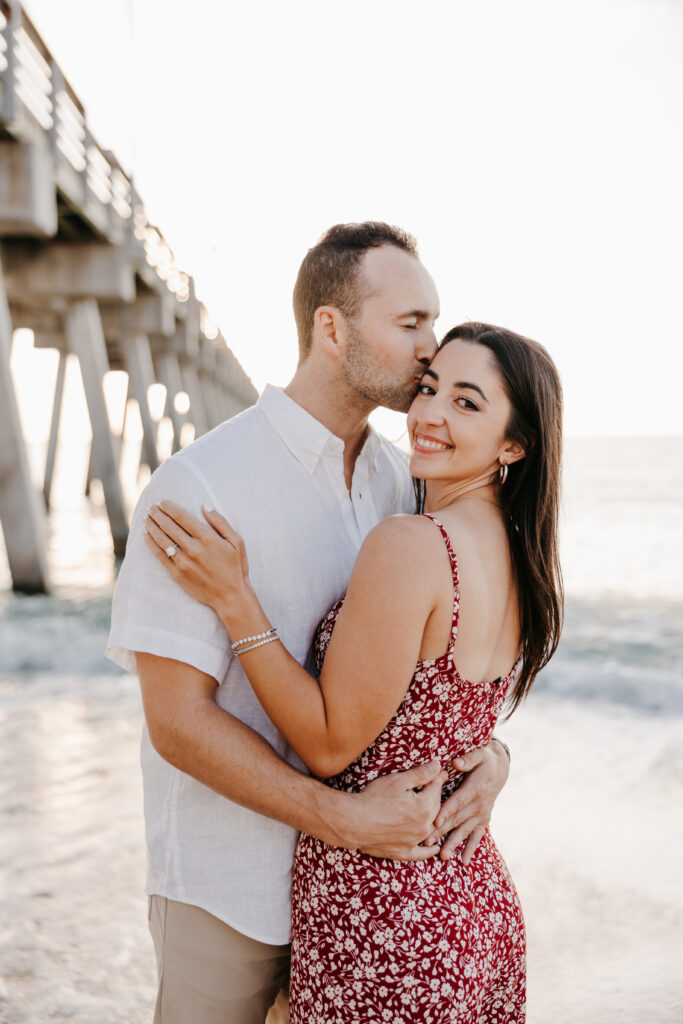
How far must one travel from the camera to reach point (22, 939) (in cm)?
362

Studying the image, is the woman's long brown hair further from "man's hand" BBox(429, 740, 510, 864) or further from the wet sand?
the wet sand

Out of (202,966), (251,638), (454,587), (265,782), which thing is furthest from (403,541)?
(202,966)

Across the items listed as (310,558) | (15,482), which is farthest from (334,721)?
(15,482)

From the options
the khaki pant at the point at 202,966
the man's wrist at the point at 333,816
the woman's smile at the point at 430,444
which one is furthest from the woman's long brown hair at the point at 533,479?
the khaki pant at the point at 202,966

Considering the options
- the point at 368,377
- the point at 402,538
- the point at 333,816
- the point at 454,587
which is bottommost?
the point at 333,816

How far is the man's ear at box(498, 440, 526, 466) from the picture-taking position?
6.92ft

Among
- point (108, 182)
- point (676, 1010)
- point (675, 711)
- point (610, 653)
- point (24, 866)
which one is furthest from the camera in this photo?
point (108, 182)

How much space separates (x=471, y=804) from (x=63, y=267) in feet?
41.0

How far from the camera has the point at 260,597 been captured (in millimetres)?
2064

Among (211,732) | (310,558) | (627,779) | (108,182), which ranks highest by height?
(108,182)

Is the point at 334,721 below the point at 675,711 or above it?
above

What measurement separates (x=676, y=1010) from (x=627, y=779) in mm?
2897

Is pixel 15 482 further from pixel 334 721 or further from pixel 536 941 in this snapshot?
pixel 334 721

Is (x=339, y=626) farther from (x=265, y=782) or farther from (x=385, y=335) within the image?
(x=385, y=335)
